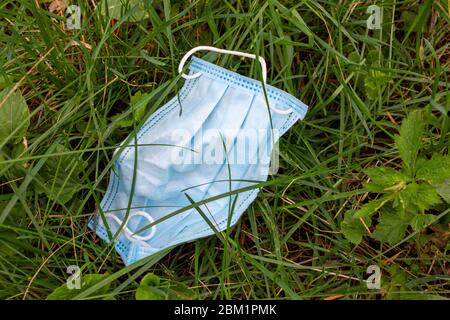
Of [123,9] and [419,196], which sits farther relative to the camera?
[123,9]

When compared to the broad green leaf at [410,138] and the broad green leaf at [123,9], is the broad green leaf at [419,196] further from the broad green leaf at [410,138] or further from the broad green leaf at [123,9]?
the broad green leaf at [123,9]

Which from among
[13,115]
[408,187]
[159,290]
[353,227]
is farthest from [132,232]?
[408,187]

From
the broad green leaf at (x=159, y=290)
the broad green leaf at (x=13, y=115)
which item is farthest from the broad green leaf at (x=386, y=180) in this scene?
the broad green leaf at (x=13, y=115)

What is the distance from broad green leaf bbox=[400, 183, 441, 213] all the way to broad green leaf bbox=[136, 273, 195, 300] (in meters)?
0.44

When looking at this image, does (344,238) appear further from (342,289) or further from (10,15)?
(10,15)

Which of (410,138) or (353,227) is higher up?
(410,138)

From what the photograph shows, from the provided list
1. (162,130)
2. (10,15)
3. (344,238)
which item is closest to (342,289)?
(344,238)

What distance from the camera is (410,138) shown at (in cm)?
105

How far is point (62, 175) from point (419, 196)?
2.29 feet

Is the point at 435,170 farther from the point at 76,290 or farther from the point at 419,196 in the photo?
the point at 76,290

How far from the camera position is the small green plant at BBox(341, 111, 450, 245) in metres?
1.05

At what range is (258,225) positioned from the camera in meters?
1.22

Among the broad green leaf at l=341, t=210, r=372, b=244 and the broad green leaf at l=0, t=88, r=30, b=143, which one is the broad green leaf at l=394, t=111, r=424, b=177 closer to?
the broad green leaf at l=341, t=210, r=372, b=244

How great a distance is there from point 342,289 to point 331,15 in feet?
1.92
